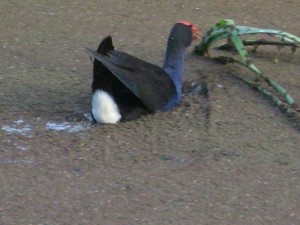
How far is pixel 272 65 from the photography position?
6676mm

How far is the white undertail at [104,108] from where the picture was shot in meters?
5.61

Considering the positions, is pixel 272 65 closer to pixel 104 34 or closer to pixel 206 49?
pixel 206 49

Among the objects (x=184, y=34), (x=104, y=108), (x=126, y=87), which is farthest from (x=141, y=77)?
(x=184, y=34)

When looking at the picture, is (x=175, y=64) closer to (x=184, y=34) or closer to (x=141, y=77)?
(x=184, y=34)

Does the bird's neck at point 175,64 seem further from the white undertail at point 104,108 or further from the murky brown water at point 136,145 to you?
the white undertail at point 104,108

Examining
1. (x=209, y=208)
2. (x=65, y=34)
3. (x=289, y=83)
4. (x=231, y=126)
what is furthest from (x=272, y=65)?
(x=209, y=208)

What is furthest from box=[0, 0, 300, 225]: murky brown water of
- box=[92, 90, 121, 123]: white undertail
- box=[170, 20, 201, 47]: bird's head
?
box=[170, 20, 201, 47]: bird's head

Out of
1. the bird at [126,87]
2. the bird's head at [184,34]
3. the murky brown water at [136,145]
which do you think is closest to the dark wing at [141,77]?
the bird at [126,87]

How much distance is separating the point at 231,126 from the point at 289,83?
2.82 feet

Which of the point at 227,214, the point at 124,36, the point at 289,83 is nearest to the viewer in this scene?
the point at 227,214

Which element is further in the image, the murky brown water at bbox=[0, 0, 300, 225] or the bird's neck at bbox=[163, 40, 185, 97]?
the bird's neck at bbox=[163, 40, 185, 97]

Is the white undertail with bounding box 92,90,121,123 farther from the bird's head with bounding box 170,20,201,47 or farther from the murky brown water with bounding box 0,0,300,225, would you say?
the bird's head with bounding box 170,20,201,47

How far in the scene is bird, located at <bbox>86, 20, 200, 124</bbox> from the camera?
18.3 ft

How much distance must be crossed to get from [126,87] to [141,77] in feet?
0.38
